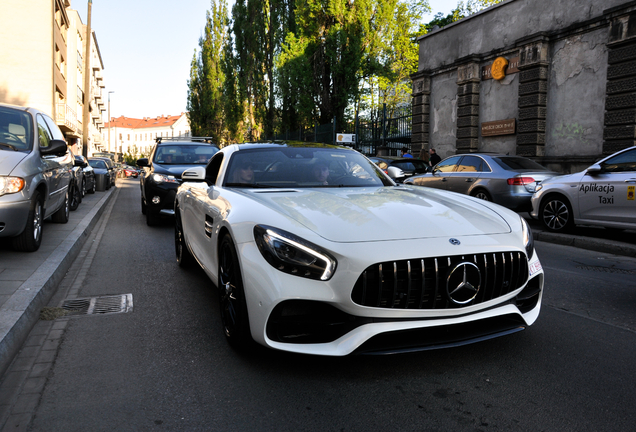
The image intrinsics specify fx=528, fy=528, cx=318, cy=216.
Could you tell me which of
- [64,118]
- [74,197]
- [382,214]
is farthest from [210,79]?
[382,214]

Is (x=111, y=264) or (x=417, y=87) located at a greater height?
(x=417, y=87)

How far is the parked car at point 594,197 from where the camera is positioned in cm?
784

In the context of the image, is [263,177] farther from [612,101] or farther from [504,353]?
[612,101]

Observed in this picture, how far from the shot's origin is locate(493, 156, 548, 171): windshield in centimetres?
1075

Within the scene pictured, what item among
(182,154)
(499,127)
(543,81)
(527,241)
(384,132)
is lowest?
(527,241)

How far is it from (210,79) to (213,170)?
48433 millimetres

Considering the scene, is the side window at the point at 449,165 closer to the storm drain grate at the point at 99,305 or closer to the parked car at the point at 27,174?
the parked car at the point at 27,174

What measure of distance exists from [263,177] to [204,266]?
2.85 feet

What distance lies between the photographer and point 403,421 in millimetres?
2482

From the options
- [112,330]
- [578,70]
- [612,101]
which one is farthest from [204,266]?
[578,70]

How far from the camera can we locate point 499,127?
17094 mm

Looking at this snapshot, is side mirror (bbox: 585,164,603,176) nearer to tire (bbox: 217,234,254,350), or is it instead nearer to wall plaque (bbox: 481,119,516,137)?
tire (bbox: 217,234,254,350)

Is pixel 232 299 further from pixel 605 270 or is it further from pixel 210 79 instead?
pixel 210 79

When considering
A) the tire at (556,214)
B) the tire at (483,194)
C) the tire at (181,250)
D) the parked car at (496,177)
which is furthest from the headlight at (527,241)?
the tire at (483,194)
